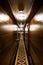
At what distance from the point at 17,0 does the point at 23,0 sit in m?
0.16

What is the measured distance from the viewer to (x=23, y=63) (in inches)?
208

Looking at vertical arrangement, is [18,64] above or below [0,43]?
below

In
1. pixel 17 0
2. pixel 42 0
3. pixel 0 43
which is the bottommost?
pixel 0 43

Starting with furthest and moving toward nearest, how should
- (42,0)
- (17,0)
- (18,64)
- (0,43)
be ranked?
(18,64), (17,0), (42,0), (0,43)

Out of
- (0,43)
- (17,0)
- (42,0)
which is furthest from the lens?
(17,0)

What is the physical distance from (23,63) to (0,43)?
11.4 feet

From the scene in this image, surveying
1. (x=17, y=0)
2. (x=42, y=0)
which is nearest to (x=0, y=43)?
(x=42, y=0)

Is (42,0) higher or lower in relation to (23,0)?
lower

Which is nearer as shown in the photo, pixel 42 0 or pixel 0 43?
pixel 0 43

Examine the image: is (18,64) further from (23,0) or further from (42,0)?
(42,0)

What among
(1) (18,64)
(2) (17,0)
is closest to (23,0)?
(2) (17,0)

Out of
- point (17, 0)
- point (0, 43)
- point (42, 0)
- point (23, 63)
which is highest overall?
point (17, 0)

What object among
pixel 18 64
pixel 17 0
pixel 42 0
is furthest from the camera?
pixel 18 64

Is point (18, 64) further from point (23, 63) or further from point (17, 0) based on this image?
point (17, 0)
